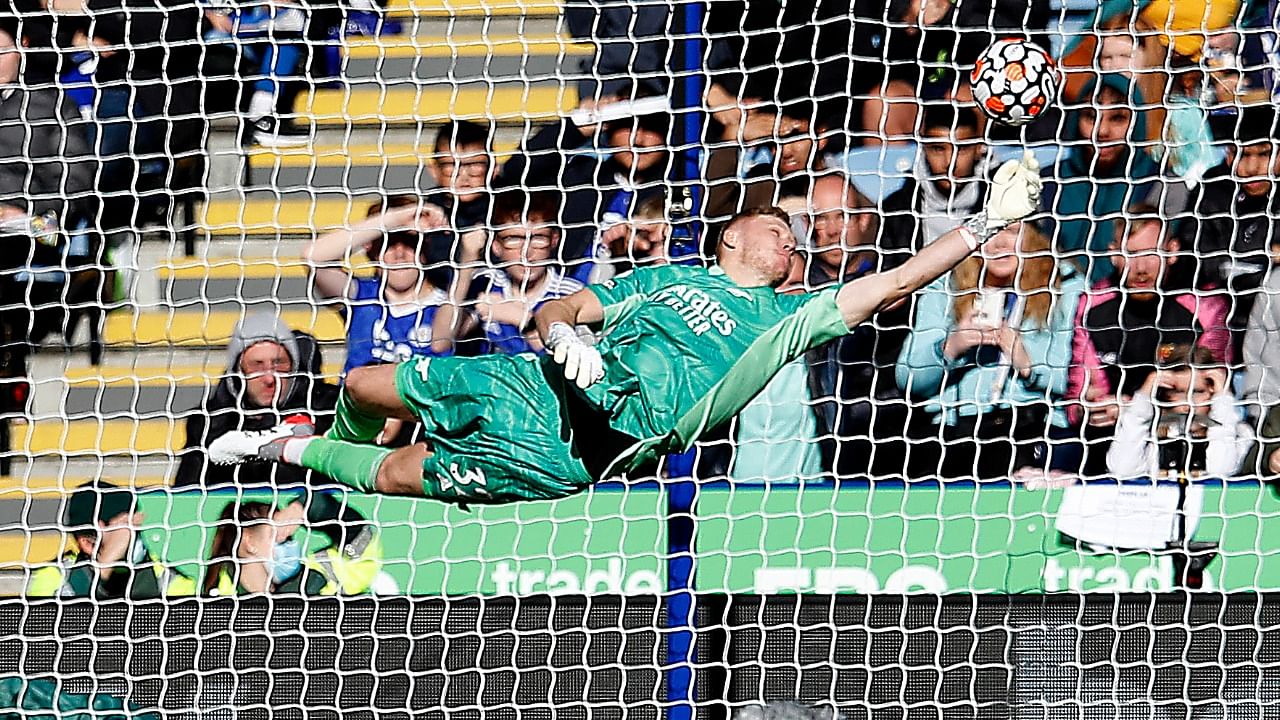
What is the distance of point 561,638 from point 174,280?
1.24 m

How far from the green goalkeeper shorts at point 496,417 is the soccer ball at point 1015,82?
1.05 metres

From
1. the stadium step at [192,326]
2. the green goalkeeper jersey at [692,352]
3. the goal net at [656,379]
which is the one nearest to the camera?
the green goalkeeper jersey at [692,352]

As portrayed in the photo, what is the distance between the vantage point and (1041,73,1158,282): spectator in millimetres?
3092

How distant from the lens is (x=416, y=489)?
2.93 metres

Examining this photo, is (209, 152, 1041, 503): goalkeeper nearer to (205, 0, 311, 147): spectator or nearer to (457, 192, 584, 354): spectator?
(457, 192, 584, 354): spectator

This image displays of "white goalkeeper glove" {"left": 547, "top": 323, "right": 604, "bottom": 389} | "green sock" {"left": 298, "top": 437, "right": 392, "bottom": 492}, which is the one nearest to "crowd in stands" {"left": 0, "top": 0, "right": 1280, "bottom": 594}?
"green sock" {"left": 298, "top": 437, "right": 392, "bottom": 492}

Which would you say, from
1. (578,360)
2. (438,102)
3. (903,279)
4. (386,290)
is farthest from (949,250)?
(438,102)

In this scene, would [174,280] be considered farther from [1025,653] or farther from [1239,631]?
[1239,631]

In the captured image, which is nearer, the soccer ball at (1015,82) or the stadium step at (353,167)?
the soccer ball at (1015,82)

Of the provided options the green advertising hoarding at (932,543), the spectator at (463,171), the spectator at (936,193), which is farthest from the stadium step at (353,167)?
the green advertising hoarding at (932,543)

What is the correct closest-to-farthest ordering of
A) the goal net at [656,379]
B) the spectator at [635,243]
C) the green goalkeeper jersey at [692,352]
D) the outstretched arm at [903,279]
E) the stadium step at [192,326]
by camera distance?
1. the outstretched arm at [903,279]
2. the green goalkeeper jersey at [692,352]
3. the goal net at [656,379]
4. the spectator at [635,243]
5. the stadium step at [192,326]

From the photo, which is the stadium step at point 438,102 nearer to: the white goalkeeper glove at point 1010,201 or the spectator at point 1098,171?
the white goalkeeper glove at point 1010,201

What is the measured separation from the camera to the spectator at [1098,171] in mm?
3092

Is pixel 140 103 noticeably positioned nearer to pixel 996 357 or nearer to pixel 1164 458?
pixel 996 357
